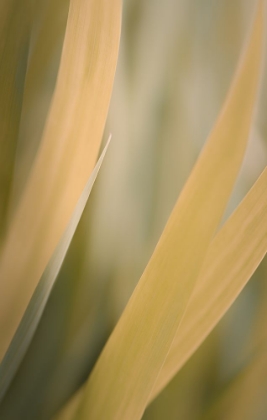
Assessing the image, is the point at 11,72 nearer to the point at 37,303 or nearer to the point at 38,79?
the point at 38,79

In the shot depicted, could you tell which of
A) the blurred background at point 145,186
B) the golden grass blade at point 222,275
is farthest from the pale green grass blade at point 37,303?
the golden grass blade at point 222,275

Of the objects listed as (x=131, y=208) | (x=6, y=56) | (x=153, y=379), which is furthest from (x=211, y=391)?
(x=6, y=56)

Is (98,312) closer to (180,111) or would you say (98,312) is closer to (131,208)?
(131,208)

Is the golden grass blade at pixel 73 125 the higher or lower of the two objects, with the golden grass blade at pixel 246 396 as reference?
higher

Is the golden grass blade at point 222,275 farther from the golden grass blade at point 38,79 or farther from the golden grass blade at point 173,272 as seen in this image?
the golden grass blade at point 38,79

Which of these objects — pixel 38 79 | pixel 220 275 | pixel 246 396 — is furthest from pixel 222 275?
pixel 38 79

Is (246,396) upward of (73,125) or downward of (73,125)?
downward
